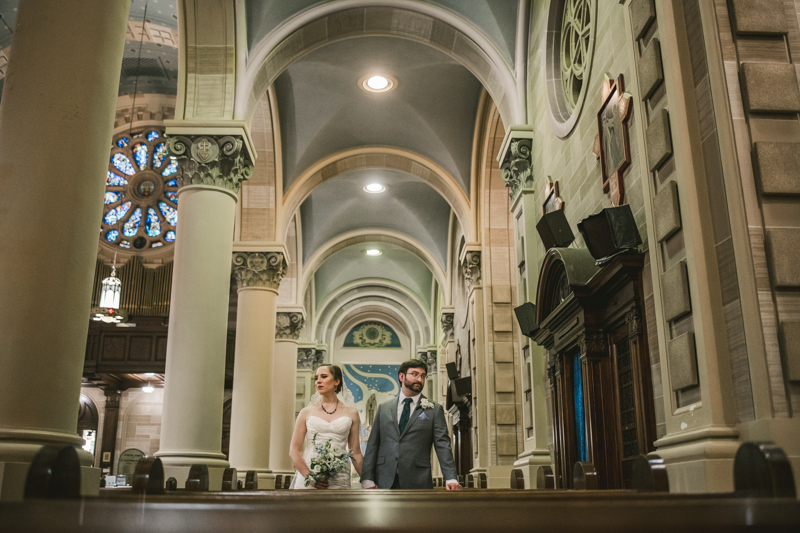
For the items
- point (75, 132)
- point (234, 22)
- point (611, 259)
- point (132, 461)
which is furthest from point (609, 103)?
point (132, 461)

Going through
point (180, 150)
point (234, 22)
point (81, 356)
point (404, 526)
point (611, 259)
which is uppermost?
point (234, 22)

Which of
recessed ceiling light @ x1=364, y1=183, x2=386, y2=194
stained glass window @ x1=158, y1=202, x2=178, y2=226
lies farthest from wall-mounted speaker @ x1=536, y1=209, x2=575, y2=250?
stained glass window @ x1=158, y1=202, x2=178, y2=226

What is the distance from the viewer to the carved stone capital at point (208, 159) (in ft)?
24.4

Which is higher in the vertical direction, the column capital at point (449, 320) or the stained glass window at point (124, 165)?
the stained glass window at point (124, 165)

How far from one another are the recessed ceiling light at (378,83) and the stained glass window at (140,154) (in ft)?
29.2

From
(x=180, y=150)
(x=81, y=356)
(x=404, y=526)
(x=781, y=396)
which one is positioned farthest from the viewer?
(x=180, y=150)

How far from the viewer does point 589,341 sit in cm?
565

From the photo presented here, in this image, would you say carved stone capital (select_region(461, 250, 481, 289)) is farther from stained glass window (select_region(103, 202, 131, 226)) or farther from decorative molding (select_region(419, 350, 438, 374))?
decorative molding (select_region(419, 350, 438, 374))

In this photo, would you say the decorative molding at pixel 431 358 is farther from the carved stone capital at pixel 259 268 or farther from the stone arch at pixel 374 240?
the carved stone capital at pixel 259 268

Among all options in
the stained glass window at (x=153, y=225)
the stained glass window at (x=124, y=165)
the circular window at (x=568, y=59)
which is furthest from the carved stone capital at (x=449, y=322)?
the circular window at (x=568, y=59)

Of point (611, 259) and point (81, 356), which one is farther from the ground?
point (611, 259)

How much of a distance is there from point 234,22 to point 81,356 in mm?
5501

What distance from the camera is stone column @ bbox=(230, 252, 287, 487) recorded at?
10469 mm

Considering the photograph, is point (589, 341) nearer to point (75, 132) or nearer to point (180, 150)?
point (75, 132)
